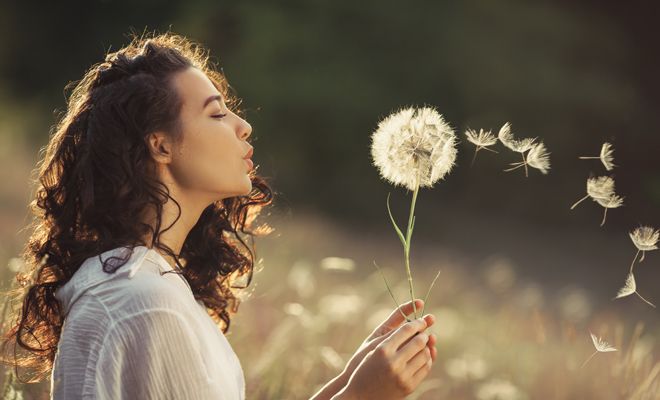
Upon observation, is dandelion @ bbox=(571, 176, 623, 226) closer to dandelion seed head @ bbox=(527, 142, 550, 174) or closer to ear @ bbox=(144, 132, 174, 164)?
dandelion seed head @ bbox=(527, 142, 550, 174)

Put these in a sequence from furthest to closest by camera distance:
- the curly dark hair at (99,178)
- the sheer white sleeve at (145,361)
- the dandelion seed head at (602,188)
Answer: the dandelion seed head at (602,188)
the curly dark hair at (99,178)
the sheer white sleeve at (145,361)

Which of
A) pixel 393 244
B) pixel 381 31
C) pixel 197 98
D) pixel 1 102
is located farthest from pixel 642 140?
pixel 197 98

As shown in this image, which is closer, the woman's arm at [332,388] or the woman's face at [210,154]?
the woman's face at [210,154]

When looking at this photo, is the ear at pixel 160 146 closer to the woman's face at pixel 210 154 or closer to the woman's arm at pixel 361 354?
the woman's face at pixel 210 154

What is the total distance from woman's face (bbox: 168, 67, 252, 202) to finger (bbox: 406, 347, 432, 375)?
2.20ft

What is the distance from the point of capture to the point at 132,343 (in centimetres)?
193

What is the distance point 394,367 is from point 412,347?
76mm

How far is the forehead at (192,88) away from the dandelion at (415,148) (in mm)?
531

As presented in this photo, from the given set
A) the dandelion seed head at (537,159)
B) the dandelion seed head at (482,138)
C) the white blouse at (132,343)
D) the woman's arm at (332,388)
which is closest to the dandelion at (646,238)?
the dandelion seed head at (537,159)

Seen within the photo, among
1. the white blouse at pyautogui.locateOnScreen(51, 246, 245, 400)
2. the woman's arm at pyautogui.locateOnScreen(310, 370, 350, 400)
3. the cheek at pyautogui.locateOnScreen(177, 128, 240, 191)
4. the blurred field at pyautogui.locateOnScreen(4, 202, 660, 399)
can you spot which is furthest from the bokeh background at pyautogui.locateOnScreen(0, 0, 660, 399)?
the white blouse at pyautogui.locateOnScreen(51, 246, 245, 400)

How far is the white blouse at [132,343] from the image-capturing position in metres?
1.93

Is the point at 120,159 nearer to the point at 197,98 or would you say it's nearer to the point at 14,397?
the point at 197,98

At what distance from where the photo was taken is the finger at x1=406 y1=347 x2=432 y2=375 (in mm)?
2135

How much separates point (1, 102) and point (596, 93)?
12693mm
